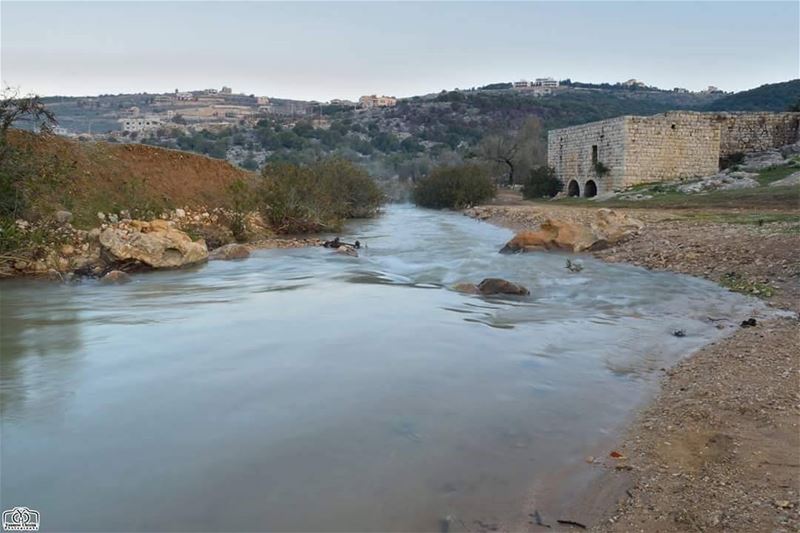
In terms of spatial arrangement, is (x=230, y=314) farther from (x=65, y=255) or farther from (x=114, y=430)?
(x=65, y=255)

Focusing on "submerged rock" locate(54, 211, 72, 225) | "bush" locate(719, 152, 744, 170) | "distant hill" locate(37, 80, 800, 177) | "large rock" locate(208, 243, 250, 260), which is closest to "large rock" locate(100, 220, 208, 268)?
"large rock" locate(208, 243, 250, 260)

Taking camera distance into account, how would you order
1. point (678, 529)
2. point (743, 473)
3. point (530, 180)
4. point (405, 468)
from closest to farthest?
point (678, 529), point (743, 473), point (405, 468), point (530, 180)

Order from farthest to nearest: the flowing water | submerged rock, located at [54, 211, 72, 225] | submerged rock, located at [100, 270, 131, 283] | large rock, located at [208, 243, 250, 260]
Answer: large rock, located at [208, 243, 250, 260]
submerged rock, located at [54, 211, 72, 225]
submerged rock, located at [100, 270, 131, 283]
the flowing water

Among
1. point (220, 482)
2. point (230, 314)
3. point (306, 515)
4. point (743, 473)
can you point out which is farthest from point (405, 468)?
point (230, 314)

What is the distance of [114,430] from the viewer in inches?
173

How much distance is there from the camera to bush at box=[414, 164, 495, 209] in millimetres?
36938

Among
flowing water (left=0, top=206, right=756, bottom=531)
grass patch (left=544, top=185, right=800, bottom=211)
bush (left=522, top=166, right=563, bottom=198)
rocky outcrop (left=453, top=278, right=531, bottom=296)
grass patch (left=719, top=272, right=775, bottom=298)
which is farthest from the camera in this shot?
bush (left=522, top=166, right=563, bottom=198)

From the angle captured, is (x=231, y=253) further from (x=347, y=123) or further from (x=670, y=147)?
(x=347, y=123)

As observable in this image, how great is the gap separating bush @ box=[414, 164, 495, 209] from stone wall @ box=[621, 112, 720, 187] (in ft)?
29.3

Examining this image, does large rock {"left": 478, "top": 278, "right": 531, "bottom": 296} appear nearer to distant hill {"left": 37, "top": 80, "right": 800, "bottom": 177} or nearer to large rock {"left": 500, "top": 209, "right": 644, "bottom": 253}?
large rock {"left": 500, "top": 209, "right": 644, "bottom": 253}

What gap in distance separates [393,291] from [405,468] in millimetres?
6509

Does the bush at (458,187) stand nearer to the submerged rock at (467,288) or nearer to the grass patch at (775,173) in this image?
the grass patch at (775,173)

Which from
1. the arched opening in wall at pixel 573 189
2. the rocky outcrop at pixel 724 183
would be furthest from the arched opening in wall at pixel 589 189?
the rocky outcrop at pixel 724 183

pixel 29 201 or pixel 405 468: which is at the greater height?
pixel 29 201
